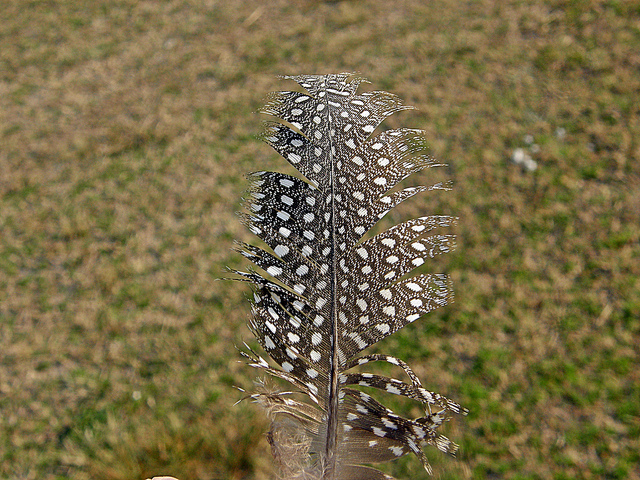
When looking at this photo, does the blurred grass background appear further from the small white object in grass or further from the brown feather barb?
the brown feather barb

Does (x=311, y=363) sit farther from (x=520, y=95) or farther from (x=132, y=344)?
(x=520, y=95)

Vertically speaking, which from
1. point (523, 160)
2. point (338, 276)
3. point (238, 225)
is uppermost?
point (338, 276)

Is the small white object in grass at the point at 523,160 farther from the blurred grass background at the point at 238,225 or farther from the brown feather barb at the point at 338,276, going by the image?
the brown feather barb at the point at 338,276

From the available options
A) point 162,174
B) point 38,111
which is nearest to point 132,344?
point 162,174

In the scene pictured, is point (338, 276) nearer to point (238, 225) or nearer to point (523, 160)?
point (238, 225)

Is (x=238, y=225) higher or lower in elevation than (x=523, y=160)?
lower

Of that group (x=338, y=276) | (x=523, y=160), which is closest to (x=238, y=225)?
(x=523, y=160)

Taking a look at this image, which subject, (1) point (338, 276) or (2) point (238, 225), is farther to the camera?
(2) point (238, 225)
